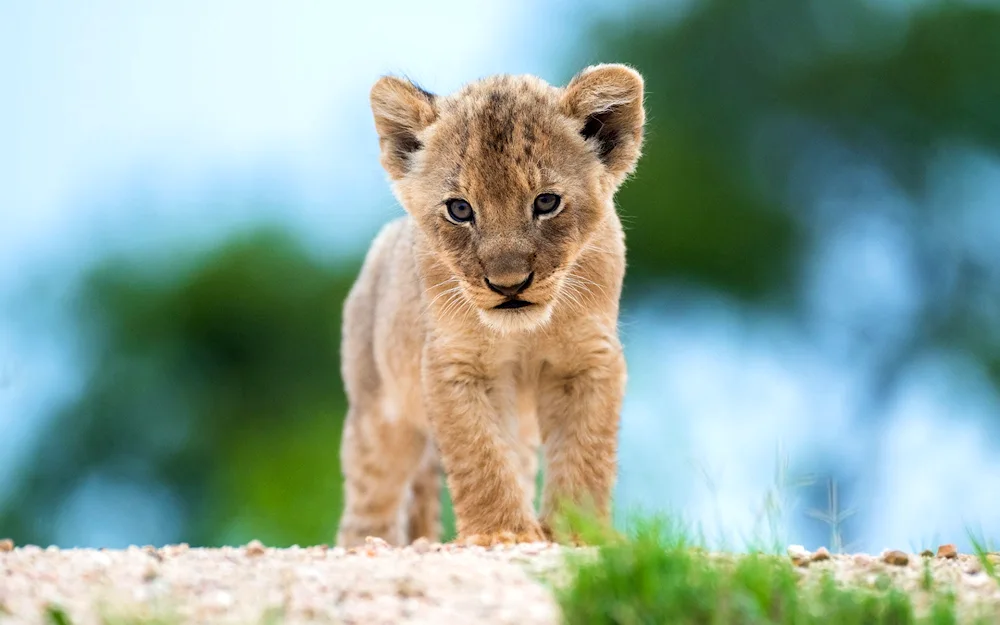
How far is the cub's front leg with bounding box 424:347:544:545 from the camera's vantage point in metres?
5.77

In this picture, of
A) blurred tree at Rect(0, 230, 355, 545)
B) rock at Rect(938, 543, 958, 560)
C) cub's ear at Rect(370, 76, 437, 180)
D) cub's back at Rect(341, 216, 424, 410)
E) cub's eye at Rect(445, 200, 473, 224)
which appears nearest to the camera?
rock at Rect(938, 543, 958, 560)

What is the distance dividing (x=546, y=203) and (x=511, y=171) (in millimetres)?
202

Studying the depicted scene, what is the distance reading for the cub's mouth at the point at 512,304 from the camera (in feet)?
18.0

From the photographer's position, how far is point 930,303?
15.6 meters

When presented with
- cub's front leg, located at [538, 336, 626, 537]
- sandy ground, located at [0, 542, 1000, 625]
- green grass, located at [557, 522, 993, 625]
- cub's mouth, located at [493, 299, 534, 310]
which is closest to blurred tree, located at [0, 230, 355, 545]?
cub's front leg, located at [538, 336, 626, 537]

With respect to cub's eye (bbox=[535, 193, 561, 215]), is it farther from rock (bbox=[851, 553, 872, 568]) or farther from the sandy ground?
rock (bbox=[851, 553, 872, 568])

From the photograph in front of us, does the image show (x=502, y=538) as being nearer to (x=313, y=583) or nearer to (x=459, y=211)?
(x=459, y=211)

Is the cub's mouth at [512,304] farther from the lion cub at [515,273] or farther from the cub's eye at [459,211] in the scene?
the cub's eye at [459,211]

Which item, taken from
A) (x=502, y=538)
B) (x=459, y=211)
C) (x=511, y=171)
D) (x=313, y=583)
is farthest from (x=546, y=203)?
(x=313, y=583)

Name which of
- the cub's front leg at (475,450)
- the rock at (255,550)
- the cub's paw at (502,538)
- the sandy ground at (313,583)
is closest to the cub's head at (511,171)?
the cub's front leg at (475,450)

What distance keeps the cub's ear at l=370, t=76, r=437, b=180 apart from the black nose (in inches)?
42.1

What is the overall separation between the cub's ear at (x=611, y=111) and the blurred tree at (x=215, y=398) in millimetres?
8974

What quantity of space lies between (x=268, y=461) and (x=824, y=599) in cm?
1255

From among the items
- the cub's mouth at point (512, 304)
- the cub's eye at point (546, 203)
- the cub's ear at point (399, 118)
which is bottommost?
the cub's mouth at point (512, 304)
